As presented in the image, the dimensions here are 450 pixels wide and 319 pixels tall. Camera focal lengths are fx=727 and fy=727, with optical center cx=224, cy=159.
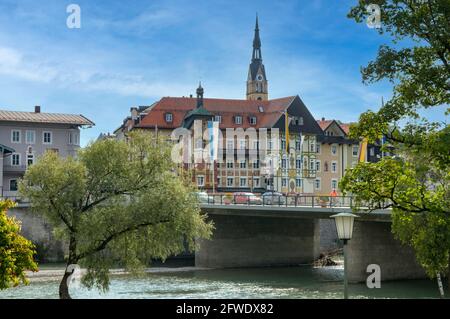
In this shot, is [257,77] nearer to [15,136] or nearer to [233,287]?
[15,136]

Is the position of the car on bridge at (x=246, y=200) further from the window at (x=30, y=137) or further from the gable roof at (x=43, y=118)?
the window at (x=30, y=137)

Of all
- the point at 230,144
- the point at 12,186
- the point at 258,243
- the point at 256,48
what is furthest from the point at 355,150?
the point at 256,48

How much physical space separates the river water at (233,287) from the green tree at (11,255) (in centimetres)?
1917

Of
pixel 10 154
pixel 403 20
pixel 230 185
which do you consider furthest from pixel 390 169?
pixel 230 185

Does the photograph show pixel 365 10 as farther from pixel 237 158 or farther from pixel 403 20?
pixel 237 158

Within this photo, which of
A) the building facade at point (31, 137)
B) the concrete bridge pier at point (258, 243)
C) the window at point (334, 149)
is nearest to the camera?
the concrete bridge pier at point (258, 243)

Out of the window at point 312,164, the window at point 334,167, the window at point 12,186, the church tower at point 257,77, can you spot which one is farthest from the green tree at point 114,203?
the church tower at point 257,77

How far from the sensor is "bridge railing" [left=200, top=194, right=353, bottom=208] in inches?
2383

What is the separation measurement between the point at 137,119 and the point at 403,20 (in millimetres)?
105665

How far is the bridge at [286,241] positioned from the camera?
60.7 metres

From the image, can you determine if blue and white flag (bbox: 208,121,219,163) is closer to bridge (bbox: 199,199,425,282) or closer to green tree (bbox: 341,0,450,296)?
bridge (bbox: 199,199,425,282)

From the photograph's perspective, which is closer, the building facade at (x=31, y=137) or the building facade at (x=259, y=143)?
the building facade at (x=31, y=137)
